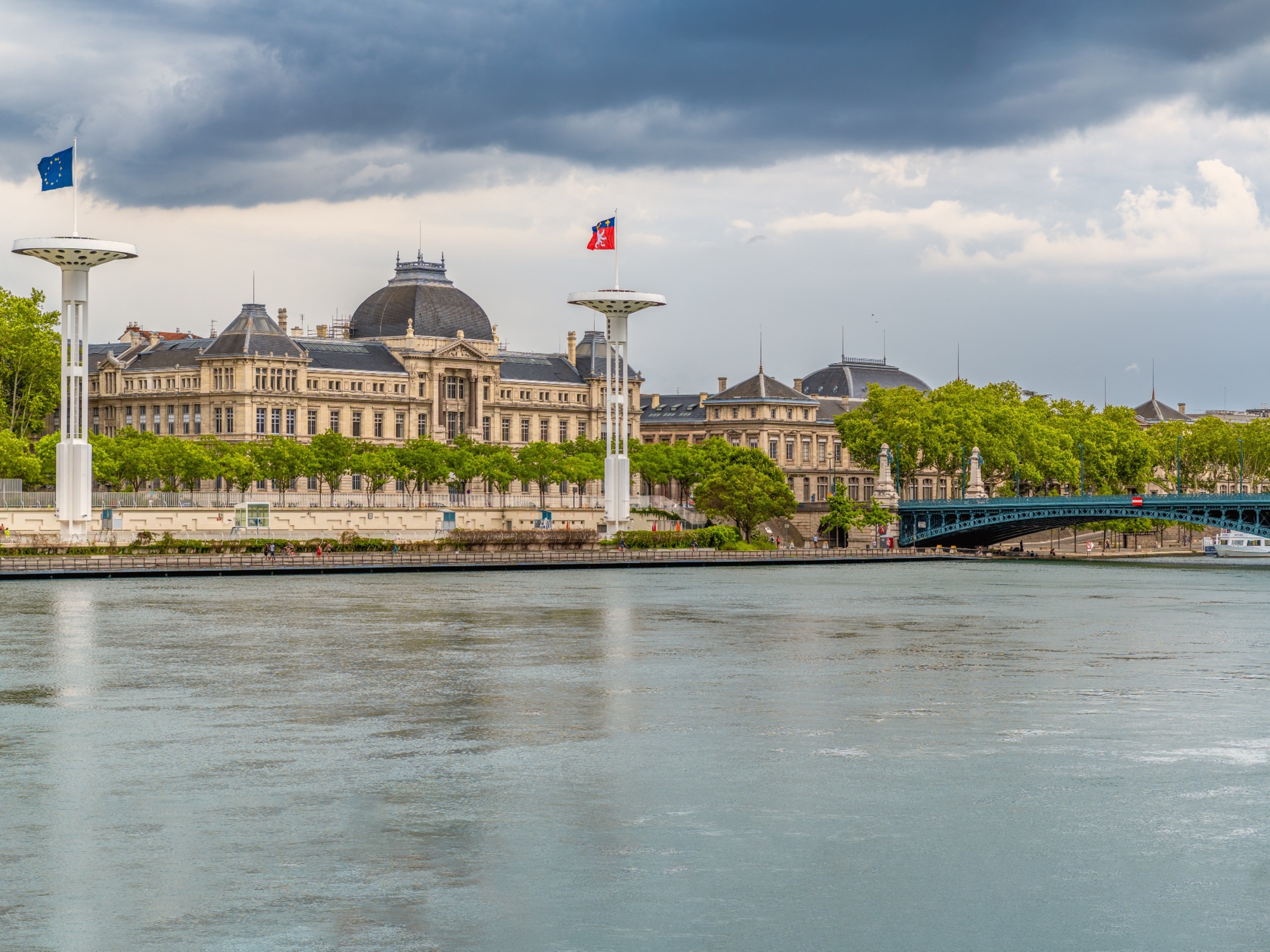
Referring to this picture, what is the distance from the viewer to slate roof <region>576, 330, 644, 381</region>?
18875 centimetres

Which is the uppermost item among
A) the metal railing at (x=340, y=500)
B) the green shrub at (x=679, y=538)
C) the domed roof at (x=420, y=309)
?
the domed roof at (x=420, y=309)

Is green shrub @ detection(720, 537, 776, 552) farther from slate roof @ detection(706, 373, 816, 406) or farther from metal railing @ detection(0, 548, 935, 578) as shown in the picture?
slate roof @ detection(706, 373, 816, 406)

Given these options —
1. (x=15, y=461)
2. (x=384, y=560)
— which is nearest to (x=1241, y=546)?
(x=384, y=560)

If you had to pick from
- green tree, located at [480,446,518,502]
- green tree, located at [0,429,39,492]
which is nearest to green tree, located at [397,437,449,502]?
green tree, located at [480,446,518,502]

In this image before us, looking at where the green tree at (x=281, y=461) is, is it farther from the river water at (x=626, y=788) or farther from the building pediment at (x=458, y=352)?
the river water at (x=626, y=788)

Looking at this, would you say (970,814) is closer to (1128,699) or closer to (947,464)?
(1128,699)

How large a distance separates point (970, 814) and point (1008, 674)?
21253 millimetres

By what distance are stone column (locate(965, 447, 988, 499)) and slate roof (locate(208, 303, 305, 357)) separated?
59.6 m

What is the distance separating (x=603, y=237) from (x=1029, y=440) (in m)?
57.9

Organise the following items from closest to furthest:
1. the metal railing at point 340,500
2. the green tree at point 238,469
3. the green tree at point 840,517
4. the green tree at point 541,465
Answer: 1. the metal railing at point 340,500
2. the green tree at point 238,469
3. the green tree at point 840,517
4. the green tree at point 541,465

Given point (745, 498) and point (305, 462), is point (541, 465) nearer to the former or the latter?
point (305, 462)

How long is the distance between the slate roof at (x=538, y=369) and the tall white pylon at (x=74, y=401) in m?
80.0

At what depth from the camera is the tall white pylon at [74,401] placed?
98.1 meters

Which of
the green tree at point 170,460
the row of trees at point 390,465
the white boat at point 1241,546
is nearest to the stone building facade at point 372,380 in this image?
the row of trees at point 390,465
